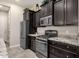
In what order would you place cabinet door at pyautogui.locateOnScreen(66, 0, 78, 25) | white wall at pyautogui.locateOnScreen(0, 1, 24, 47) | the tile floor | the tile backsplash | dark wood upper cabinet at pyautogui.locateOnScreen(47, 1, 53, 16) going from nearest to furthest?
cabinet door at pyautogui.locateOnScreen(66, 0, 78, 25), the tile backsplash, dark wood upper cabinet at pyautogui.locateOnScreen(47, 1, 53, 16), the tile floor, white wall at pyautogui.locateOnScreen(0, 1, 24, 47)

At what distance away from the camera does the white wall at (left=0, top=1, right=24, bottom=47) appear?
5457mm

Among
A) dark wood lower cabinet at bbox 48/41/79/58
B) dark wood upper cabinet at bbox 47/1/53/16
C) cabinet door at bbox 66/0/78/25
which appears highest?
dark wood upper cabinet at bbox 47/1/53/16

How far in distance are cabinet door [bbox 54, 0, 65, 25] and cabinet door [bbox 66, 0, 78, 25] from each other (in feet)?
0.71

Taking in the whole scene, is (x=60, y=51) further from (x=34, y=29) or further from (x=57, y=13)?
(x=34, y=29)

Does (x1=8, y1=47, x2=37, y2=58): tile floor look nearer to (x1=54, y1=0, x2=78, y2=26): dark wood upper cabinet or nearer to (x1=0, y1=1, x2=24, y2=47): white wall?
(x1=0, y1=1, x2=24, y2=47): white wall

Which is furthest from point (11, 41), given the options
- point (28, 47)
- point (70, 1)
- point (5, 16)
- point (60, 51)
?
point (70, 1)

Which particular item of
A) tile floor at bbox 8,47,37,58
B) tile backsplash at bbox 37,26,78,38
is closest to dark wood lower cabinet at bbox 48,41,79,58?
tile backsplash at bbox 37,26,78,38

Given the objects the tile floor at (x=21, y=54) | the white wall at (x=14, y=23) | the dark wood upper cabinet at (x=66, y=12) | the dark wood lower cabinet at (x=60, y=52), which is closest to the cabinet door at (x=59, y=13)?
the dark wood upper cabinet at (x=66, y=12)

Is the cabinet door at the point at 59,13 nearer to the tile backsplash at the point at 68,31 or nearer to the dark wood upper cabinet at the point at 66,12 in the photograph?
the dark wood upper cabinet at the point at 66,12

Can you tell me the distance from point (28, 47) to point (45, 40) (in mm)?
2221

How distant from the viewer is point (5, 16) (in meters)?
7.25

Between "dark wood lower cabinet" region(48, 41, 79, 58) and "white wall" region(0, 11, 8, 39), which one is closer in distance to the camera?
"dark wood lower cabinet" region(48, 41, 79, 58)

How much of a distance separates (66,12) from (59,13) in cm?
32

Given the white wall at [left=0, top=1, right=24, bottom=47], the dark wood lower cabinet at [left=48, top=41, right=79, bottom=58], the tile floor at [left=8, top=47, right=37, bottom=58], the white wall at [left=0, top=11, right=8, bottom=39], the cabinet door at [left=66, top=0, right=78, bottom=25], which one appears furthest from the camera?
the white wall at [left=0, top=11, right=8, bottom=39]
